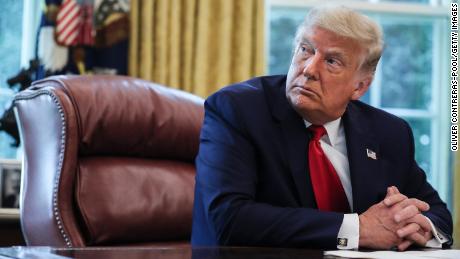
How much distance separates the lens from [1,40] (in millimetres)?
4109

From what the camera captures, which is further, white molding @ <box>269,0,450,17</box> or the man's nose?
white molding @ <box>269,0,450,17</box>

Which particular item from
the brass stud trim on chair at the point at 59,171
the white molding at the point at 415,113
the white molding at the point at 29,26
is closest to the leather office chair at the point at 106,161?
the brass stud trim on chair at the point at 59,171

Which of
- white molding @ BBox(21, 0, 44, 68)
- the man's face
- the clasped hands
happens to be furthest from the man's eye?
white molding @ BBox(21, 0, 44, 68)

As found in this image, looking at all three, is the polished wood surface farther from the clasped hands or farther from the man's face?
the man's face

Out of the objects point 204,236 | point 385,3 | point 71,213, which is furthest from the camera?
point 385,3

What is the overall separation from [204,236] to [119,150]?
0.75 meters

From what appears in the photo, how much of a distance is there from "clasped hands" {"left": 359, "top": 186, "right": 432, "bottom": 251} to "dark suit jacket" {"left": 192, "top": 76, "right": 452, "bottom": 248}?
90 millimetres

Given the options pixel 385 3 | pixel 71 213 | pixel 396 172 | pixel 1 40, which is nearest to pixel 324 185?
pixel 396 172

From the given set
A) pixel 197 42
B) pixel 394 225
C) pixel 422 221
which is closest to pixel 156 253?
pixel 394 225

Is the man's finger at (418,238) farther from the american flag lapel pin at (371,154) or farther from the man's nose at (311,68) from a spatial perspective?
the man's nose at (311,68)

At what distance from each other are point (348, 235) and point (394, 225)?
15cm

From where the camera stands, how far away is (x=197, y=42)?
4.09 meters

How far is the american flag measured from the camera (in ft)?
12.2

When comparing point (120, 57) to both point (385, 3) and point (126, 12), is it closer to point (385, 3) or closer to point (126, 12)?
point (126, 12)
